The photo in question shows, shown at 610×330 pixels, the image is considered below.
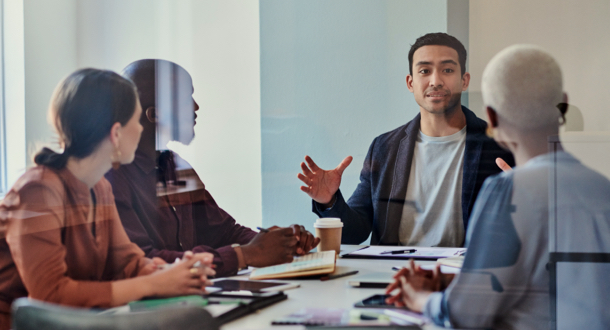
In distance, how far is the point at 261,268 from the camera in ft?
4.15

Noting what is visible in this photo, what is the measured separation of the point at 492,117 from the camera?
99cm

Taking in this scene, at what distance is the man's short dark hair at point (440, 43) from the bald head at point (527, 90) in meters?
0.39

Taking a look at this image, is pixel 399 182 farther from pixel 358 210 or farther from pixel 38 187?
pixel 38 187

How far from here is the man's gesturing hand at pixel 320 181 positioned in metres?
1.78

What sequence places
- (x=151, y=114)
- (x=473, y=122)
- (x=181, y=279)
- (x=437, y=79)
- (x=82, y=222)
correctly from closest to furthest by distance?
(x=181, y=279) → (x=82, y=222) → (x=473, y=122) → (x=151, y=114) → (x=437, y=79)

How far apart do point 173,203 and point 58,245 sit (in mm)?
710

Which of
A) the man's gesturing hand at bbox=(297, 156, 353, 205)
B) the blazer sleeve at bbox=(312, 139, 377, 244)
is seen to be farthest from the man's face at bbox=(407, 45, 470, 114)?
the man's gesturing hand at bbox=(297, 156, 353, 205)

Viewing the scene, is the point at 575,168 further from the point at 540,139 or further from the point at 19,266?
the point at 19,266

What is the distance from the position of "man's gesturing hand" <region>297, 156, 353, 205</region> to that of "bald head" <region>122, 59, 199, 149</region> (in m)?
0.45

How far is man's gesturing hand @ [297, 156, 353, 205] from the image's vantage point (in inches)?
70.2

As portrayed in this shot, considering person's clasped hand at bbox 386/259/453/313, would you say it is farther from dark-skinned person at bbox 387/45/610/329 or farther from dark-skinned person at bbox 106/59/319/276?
dark-skinned person at bbox 106/59/319/276

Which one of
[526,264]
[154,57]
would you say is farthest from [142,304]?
[154,57]

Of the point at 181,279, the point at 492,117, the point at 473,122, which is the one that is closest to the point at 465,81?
the point at 473,122

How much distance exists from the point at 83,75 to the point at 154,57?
62cm
